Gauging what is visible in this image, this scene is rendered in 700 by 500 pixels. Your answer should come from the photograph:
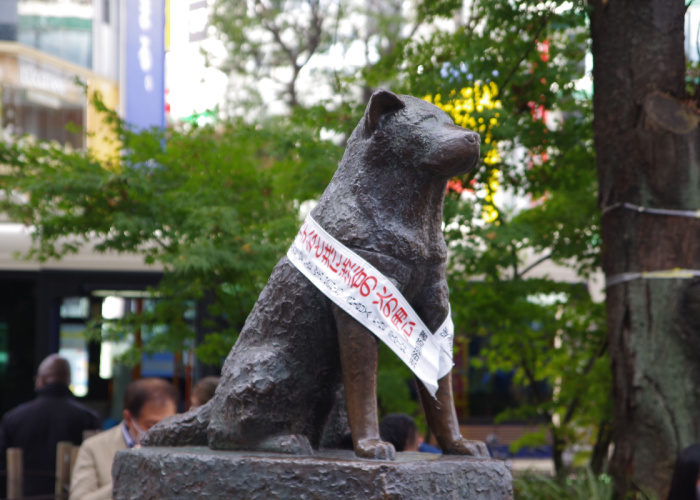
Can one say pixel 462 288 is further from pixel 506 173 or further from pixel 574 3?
pixel 574 3

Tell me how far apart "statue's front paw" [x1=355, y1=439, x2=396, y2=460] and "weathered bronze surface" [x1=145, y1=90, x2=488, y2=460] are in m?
0.04

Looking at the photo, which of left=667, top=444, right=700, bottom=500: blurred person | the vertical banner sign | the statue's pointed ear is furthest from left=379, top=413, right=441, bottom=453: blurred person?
the vertical banner sign

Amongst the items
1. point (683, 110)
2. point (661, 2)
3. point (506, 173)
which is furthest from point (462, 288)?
point (661, 2)

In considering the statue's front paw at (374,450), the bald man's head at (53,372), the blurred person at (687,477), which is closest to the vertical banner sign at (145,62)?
the bald man's head at (53,372)

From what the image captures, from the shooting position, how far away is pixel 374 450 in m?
2.33

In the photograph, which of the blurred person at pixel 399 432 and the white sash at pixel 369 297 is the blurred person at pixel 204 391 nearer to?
the blurred person at pixel 399 432

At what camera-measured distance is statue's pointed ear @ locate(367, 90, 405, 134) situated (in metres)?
2.55

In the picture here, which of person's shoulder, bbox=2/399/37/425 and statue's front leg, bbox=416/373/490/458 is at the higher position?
statue's front leg, bbox=416/373/490/458

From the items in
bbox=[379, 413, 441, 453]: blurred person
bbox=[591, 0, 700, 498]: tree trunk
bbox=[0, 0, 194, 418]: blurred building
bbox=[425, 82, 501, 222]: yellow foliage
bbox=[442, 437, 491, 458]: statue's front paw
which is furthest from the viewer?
bbox=[0, 0, 194, 418]: blurred building

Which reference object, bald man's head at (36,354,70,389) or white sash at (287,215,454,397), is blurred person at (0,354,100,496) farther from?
white sash at (287,215,454,397)

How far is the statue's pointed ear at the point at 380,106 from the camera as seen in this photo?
2.55 metres

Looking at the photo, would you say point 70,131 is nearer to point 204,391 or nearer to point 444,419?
point 204,391

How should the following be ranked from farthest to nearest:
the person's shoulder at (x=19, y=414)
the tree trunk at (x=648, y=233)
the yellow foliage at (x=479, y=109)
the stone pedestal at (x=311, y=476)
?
the person's shoulder at (x=19, y=414) → the yellow foliage at (x=479, y=109) → the tree trunk at (x=648, y=233) → the stone pedestal at (x=311, y=476)

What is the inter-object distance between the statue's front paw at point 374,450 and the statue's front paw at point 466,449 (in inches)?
13.0
